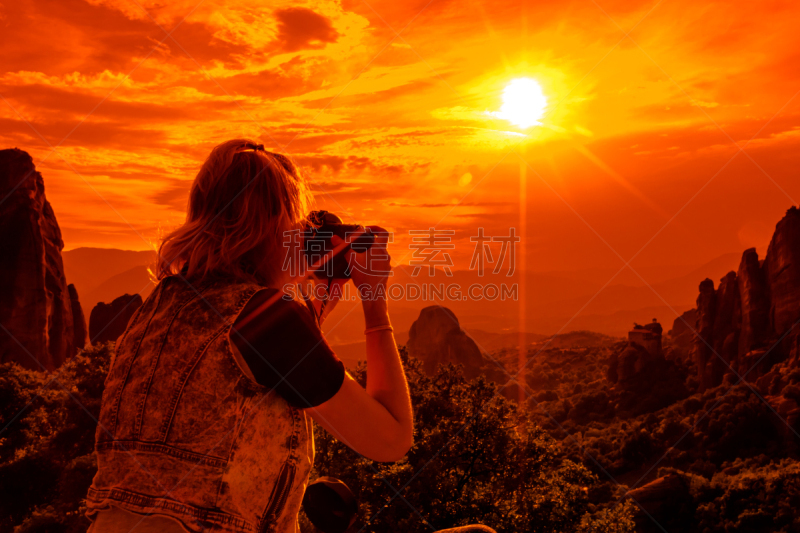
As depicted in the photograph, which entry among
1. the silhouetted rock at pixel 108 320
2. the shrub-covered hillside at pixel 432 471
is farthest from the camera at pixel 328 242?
the silhouetted rock at pixel 108 320

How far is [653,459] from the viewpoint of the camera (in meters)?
45.5

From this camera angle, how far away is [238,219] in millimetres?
1586

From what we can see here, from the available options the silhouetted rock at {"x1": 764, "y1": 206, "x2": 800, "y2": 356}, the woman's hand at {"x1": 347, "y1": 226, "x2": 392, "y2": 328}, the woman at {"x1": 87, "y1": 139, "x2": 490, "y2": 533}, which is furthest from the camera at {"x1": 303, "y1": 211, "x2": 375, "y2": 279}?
the silhouetted rock at {"x1": 764, "y1": 206, "x2": 800, "y2": 356}

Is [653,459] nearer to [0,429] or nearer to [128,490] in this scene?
[0,429]

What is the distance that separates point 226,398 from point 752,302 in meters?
72.8

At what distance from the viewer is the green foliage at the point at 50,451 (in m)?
20.6

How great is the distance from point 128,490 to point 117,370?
0.33 m

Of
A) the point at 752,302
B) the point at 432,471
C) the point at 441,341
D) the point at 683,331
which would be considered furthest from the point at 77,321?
the point at 683,331

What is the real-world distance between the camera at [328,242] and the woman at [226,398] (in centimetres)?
24

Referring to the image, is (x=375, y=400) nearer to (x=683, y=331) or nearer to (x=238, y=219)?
(x=238, y=219)

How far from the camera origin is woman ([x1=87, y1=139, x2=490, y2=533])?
4.47ft

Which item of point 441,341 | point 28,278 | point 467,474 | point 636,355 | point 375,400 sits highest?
point 636,355

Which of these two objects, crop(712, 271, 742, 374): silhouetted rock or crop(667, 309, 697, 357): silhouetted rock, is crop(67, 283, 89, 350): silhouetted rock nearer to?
crop(712, 271, 742, 374): silhouetted rock

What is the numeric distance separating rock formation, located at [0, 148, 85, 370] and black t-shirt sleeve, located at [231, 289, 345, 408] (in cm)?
6036
